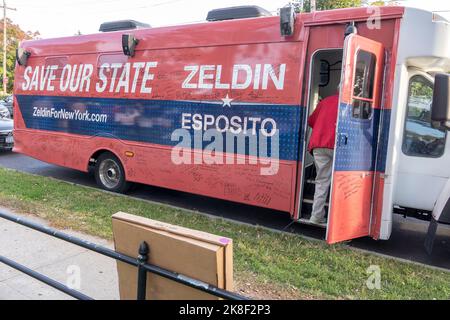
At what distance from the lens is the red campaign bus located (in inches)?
194

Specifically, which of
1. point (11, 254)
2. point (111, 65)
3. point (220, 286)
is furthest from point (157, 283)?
point (111, 65)

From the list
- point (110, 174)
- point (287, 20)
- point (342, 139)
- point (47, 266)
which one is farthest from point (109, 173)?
point (342, 139)

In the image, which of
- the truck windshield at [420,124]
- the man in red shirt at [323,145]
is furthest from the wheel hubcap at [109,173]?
the truck windshield at [420,124]

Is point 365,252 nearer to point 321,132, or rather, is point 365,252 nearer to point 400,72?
point 321,132

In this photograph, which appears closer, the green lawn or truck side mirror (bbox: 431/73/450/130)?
the green lawn

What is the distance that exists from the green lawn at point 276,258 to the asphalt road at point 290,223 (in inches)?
22.4

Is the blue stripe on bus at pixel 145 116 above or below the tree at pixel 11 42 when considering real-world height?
below

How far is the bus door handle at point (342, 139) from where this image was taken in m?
4.73

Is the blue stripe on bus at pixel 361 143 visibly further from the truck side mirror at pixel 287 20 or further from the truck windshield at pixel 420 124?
the truck side mirror at pixel 287 20

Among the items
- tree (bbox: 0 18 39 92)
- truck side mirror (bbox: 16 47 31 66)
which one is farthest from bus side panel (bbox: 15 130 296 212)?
tree (bbox: 0 18 39 92)

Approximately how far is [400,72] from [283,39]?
1.49 metres

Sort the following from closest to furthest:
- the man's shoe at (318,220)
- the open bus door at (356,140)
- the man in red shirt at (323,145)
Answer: the open bus door at (356,140) < the man in red shirt at (323,145) < the man's shoe at (318,220)

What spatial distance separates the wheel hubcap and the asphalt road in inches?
14.2

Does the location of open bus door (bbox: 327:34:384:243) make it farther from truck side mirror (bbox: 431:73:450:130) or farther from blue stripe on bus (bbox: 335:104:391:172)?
truck side mirror (bbox: 431:73:450:130)
